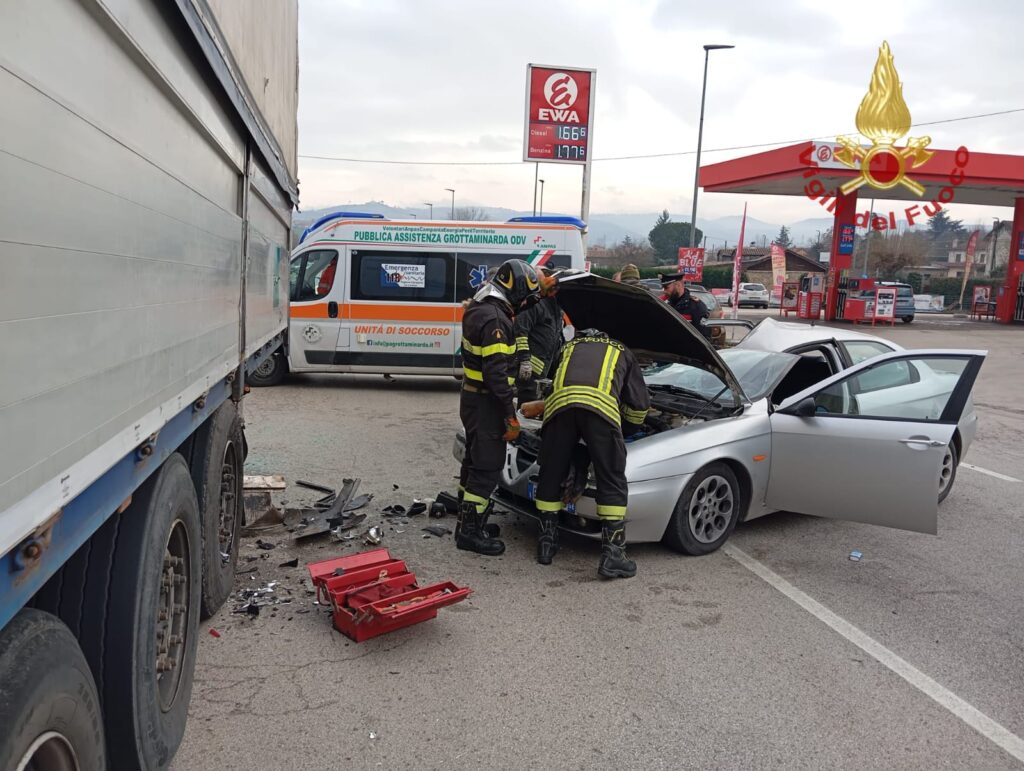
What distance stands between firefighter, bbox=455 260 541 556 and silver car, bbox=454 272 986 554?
1.01 feet

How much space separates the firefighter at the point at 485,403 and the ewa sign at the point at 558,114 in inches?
516

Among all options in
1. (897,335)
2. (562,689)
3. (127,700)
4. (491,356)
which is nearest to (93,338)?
(127,700)

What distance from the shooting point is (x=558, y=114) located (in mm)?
17625

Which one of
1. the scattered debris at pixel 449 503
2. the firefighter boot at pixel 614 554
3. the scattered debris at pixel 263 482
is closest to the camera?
the firefighter boot at pixel 614 554

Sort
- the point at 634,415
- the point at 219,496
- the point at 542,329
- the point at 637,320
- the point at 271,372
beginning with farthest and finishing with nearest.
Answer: the point at 271,372
the point at 542,329
the point at 637,320
the point at 634,415
the point at 219,496

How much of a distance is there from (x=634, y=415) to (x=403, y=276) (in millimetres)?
7212

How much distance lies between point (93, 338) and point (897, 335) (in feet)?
89.1

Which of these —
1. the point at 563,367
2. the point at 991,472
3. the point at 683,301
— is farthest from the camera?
the point at 683,301

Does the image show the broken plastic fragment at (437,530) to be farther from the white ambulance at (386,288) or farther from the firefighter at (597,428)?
the white ambulance at (386,288)

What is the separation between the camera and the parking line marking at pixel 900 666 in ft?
11.1

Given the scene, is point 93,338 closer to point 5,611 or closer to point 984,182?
point 5,611

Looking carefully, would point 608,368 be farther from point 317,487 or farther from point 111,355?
point 111,355

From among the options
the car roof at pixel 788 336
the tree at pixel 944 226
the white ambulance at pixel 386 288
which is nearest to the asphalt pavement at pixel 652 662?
the car roof at pixel 788 336

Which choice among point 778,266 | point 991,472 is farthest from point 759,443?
point 778,266
